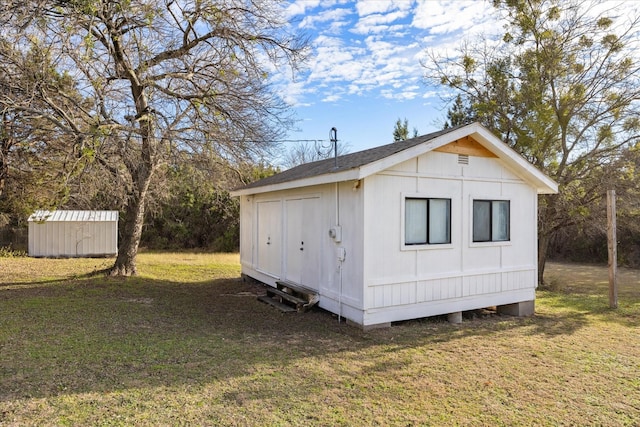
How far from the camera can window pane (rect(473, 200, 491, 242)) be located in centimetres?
730

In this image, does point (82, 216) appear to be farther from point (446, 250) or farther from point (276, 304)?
point (446, 250)

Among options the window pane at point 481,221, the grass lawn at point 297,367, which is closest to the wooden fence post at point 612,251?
the grass lawn at point 297,367

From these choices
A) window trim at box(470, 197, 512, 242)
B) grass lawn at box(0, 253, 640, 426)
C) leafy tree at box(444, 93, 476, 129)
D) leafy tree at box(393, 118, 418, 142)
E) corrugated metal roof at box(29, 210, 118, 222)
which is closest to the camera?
grass lawn at box(0, 253, 640, 426)

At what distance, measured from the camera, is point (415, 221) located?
21.8 feet

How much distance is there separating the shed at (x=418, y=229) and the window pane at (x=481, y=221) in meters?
0.02

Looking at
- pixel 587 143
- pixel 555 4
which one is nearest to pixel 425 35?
pixel 555 4

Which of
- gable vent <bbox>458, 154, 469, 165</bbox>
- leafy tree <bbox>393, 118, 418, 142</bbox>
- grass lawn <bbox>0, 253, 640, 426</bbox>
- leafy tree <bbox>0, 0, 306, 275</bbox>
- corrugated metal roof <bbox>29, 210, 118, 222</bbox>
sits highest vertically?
leafy tree <bbox>393, 118, 418, 142</bbox>

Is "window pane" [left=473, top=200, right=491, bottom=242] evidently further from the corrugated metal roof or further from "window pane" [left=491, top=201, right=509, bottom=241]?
the corrugated metal roof

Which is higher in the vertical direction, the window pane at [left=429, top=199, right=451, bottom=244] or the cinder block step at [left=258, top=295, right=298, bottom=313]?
the window pane at [left=429, top=199, right=451, bottom=244]

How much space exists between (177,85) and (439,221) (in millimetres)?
7903

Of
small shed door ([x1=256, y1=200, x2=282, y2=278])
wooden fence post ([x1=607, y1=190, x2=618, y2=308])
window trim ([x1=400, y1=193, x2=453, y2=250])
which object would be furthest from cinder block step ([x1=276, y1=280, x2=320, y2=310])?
wooden fence post ([x1=607, y1=190, x2=618, y2=308])

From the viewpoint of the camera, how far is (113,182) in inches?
401

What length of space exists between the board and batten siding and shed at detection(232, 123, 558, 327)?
0.02 m

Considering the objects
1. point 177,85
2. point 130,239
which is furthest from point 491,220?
point 130,239
